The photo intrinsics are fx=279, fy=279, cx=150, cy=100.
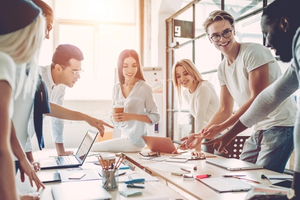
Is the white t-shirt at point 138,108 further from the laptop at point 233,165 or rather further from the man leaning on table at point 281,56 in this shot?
the man leaning on table at point 281,56

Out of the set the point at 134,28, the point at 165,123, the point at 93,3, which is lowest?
the point at 165,123

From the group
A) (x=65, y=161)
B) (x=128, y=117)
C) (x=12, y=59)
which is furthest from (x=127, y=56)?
(x=12, y=59)

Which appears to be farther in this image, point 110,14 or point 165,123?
point 110,14

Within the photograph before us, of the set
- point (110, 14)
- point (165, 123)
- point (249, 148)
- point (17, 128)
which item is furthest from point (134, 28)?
point (17, 128)

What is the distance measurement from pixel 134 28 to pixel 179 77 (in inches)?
139

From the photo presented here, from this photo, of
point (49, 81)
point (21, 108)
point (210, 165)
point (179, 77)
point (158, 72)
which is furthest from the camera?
point (158, 72)

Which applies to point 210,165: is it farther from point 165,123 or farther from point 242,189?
point 165,123

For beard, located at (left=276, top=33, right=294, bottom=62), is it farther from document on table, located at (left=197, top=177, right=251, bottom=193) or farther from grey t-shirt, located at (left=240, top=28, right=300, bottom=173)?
document on table, located at (left=197, top=177, right=251, bottom=193)

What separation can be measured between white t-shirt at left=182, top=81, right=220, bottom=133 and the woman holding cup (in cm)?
35

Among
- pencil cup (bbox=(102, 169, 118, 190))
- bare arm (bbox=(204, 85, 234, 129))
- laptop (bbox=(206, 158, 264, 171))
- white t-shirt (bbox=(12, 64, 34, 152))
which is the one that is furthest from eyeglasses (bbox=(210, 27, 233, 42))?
white t-shirt (bbox=(12, 64, 34, 152))

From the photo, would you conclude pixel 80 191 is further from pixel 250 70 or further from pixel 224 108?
pixel 224 108

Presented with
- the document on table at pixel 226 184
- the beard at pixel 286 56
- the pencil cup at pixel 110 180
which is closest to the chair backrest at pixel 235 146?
the document on table at pixel 226 184

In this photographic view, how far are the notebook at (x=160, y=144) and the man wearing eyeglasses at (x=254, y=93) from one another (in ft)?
0.76

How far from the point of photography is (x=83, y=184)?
1264mm
